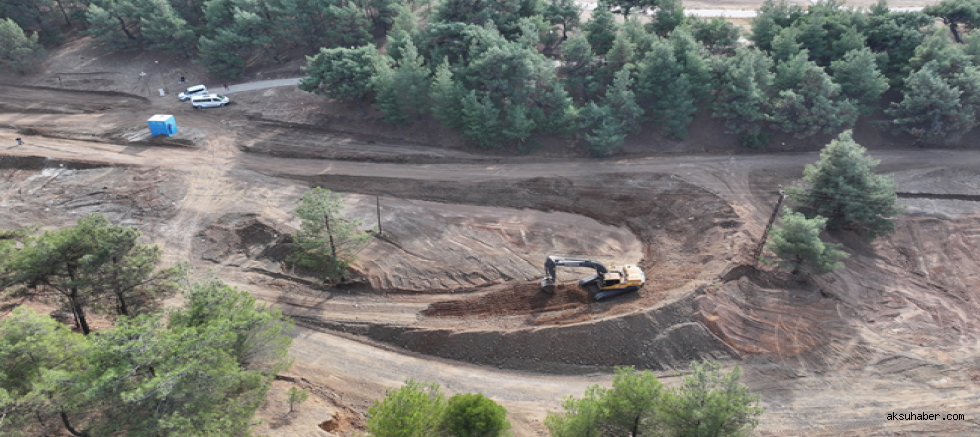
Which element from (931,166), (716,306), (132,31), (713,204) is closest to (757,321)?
(716,306)

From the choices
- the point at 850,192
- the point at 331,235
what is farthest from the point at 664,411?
the point at 850,192

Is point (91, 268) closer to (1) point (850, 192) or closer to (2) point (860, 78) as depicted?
(1) point (850, 192)

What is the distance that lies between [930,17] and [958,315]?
1218 inches

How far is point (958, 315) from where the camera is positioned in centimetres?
3309

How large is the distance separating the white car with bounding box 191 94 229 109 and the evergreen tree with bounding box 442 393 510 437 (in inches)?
1640

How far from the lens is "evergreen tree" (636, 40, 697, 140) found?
4416 centimetres

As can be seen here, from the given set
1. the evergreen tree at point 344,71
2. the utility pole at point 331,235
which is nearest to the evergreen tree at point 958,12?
the evergreen tree at point 344,71

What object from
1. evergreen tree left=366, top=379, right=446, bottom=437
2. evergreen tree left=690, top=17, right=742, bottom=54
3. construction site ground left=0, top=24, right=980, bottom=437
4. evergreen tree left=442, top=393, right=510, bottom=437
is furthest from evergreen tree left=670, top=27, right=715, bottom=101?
evergreen tree left=366, top=379, right=446, bottom=437

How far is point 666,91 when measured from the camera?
45.3m

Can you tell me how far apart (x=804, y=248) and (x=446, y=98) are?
27.6 m

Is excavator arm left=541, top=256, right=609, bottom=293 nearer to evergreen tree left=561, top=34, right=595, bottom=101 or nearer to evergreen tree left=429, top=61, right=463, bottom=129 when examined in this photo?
evergreen tree left=429, top=61, right=463, bottom=129

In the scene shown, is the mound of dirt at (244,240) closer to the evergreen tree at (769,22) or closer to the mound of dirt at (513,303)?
the mound of dirt at (513,303)

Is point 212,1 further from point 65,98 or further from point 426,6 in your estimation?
point 426,6

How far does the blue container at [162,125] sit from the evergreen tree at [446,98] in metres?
21.9
